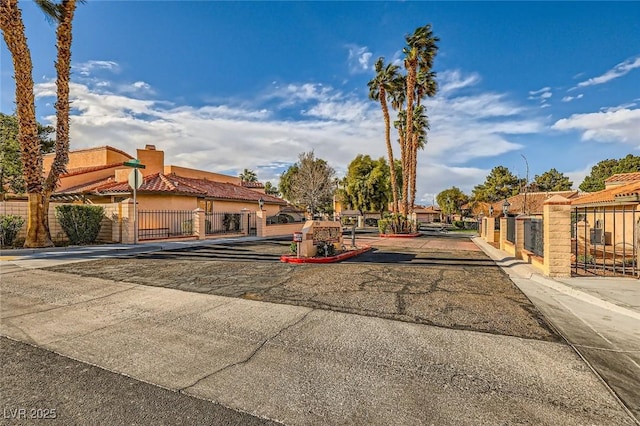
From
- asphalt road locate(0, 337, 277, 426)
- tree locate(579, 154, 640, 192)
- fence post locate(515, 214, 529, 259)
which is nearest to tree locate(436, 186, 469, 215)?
tree locate(579, 154, 640, 192)

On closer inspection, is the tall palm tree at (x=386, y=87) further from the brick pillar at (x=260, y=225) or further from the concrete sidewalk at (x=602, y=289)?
the concrete sidewalk at (x=602, y=289)

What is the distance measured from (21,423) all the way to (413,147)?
34358 mm

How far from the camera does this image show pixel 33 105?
14641mm

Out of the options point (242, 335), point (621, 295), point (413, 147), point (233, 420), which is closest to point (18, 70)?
point (242, 335)

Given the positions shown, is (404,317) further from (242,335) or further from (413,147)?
(413,147)

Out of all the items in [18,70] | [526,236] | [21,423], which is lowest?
[21,423]

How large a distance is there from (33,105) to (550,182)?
81.6 meters

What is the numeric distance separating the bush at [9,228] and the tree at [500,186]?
62.5 metres

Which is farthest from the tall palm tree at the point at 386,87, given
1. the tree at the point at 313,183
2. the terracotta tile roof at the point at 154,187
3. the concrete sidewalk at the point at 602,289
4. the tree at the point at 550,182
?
the tree at the point at 550,182

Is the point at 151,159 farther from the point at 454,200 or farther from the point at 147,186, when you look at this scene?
the point at 454,200

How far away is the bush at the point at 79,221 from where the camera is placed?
1631 cm

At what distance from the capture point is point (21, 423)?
8.79 ft

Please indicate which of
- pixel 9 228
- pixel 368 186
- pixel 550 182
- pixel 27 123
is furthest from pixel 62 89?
pixel 550 182

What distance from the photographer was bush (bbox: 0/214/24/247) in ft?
47.8
